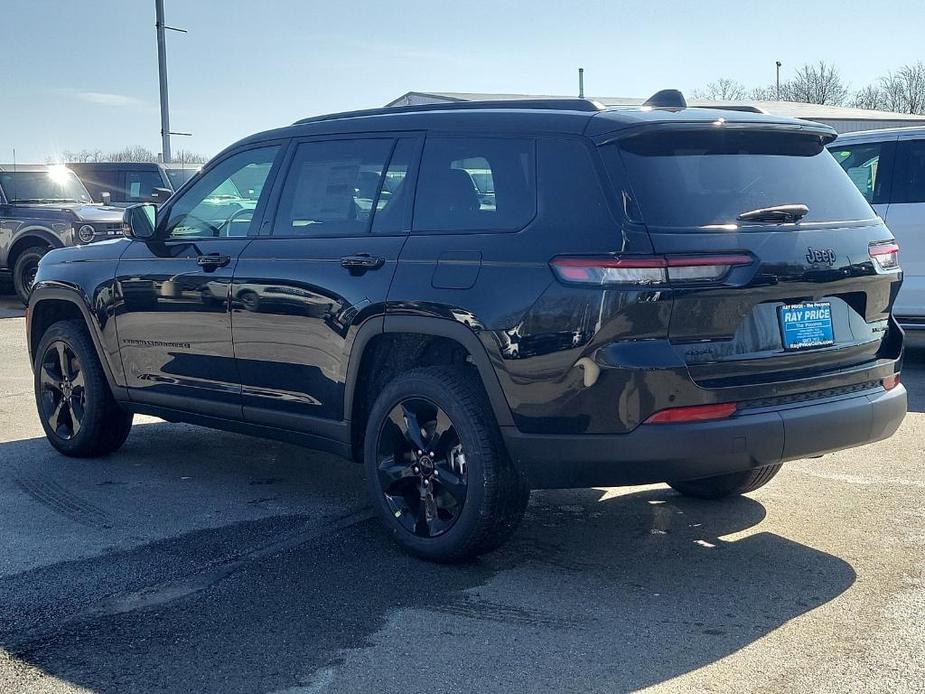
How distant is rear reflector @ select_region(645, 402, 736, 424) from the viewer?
4.13 m

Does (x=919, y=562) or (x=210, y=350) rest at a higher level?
(x=210, y=350)

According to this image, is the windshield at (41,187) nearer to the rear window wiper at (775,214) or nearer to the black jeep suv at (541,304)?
the black jeep suv at (541,304)

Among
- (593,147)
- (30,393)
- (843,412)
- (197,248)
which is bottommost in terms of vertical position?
(30,393)

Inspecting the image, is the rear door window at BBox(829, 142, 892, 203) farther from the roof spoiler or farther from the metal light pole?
the metal light pole

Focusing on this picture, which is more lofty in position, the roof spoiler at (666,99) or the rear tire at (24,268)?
the roof spoiler at (666,99)

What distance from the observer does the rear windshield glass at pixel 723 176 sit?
13.9 ft

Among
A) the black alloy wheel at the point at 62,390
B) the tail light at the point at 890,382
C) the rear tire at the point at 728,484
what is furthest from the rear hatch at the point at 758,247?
the black alloy wheel at the point at 62,390

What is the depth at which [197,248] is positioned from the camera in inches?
229

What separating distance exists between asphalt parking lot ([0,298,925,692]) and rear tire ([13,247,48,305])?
1071cm

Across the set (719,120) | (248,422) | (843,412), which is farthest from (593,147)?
(248,422)

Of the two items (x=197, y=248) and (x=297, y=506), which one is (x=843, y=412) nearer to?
(x=297, y=506)

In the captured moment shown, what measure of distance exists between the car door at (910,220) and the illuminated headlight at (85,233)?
1038cm

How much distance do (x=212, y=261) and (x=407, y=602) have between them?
216 cm

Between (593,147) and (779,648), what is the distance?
187 cm
